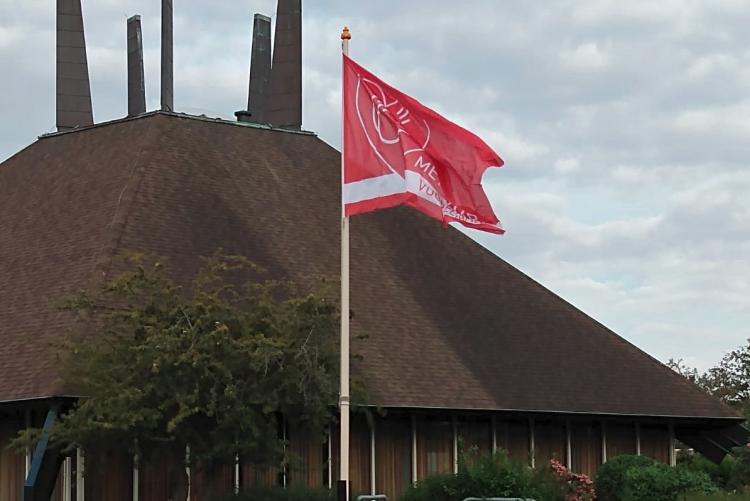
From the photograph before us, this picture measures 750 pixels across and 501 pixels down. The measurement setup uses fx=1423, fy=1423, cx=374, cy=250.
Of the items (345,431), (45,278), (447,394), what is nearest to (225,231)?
(45,278)

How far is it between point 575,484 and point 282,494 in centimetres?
753

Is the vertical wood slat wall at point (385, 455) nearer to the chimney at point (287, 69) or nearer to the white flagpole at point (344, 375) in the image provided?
the white flagpole at point (344, 375)

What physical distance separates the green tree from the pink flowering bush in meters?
6.87

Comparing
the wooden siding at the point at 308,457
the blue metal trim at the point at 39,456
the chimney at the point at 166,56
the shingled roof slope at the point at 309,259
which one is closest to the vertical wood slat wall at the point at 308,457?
the wooden siding at the point at 308,457

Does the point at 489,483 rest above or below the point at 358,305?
below

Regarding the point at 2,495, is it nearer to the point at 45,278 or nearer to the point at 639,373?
the point at 45,278

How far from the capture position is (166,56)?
38.0 meters

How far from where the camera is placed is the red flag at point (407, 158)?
745 inches

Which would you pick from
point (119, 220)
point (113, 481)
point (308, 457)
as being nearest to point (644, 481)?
point (308, 457)

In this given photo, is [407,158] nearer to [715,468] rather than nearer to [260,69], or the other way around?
[260,69]

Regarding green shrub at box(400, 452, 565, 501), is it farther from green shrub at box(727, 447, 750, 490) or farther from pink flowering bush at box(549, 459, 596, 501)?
green shrub at box(727, 447, 750, 490)

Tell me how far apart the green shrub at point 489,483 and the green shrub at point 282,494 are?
1.74 m

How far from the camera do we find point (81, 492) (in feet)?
93.6

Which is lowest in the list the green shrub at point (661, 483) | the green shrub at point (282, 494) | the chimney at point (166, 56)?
the green shrub at point (282, 494)
